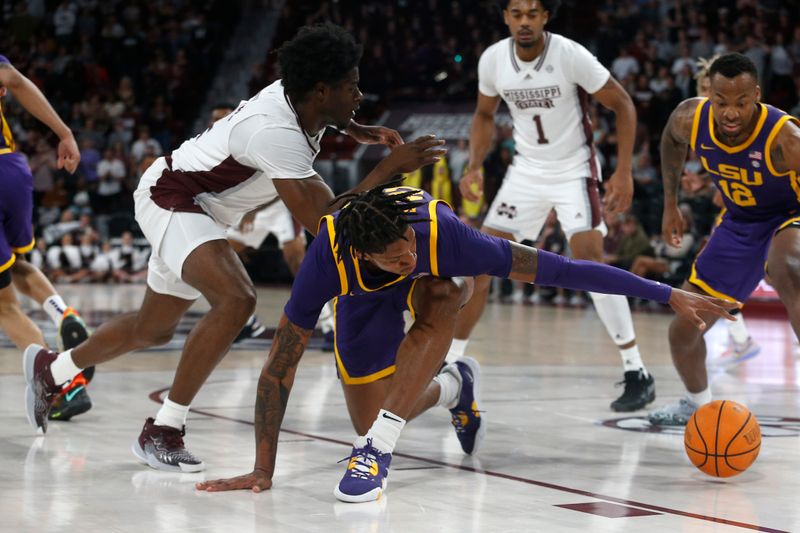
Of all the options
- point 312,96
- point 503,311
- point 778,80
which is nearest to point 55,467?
point 312,96

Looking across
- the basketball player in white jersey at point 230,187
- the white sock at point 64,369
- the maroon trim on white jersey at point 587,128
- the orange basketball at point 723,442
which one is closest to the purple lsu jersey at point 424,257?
the basketball player in white jersey at point 230,187

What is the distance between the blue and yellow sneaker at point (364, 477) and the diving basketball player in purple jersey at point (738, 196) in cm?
208

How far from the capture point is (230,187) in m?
4.98

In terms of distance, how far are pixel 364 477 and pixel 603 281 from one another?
1100 mm

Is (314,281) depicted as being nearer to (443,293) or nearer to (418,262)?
(418,262)

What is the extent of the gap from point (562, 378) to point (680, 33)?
10619mm

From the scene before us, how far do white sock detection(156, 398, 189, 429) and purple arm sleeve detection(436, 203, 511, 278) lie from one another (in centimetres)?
132

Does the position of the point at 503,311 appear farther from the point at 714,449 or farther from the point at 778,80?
the point at 714,449

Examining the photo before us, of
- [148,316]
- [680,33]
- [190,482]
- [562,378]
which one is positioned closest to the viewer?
[190,482]

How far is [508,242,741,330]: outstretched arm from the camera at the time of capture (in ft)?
13.7

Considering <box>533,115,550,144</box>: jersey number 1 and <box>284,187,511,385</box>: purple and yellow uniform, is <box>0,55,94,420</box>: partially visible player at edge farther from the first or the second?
<box>533,115,550,144</box>: jersey number 1

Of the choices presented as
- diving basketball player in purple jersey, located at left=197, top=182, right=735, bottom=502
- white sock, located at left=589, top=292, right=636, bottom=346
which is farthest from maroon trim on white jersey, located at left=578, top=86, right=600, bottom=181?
diving basketball player in purple jersey, located at left=197, top=182, right=735, bottom=502

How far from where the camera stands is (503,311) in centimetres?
1398

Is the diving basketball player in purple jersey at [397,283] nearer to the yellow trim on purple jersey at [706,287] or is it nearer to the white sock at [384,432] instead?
the white sock at [384,432]
